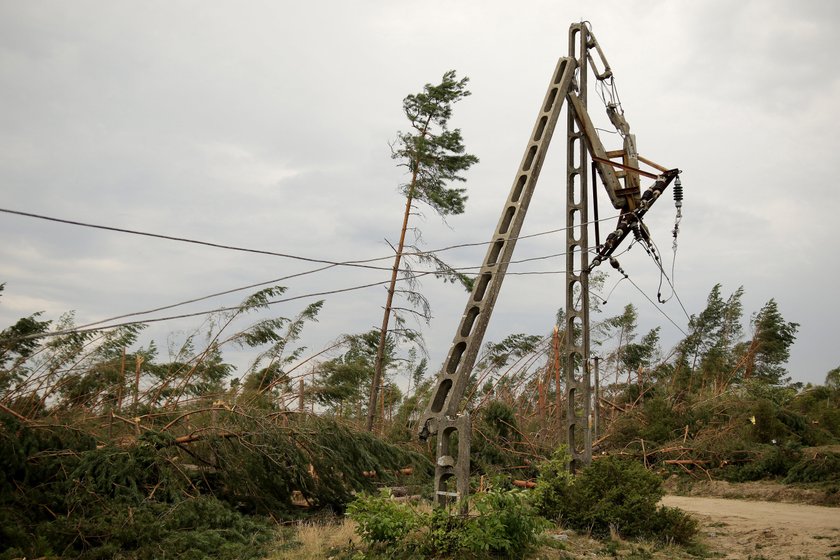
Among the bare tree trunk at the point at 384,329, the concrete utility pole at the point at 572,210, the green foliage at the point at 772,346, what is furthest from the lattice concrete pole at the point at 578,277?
the green foliage at the point at 772,346

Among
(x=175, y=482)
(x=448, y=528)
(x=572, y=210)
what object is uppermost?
(x=572, y=210)

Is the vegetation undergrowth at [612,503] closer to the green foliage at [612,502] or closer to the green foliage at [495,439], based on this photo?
the green foliage at [612,502]

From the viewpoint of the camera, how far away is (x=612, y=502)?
10195mm

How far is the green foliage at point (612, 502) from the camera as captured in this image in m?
9.93

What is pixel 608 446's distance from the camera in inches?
813

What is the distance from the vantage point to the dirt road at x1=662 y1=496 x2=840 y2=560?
927cm

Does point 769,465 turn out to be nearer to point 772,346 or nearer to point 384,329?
point 384,329

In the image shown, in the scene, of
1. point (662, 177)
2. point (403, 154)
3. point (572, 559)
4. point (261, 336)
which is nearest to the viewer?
point (572, 559)

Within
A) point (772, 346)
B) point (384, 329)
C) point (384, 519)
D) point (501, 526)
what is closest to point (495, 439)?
point (384, 329)

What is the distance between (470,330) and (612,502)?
3.92 metres

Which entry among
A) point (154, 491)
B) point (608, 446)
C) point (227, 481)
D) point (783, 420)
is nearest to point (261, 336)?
point (227, 481)

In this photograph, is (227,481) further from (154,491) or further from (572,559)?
(572,559)

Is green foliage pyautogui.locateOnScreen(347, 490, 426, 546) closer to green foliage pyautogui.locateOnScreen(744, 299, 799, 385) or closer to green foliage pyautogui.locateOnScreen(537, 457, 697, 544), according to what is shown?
green foliage pyautogui.locateOnScreen(537, 457, 697, 544)

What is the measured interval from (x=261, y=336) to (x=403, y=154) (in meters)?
6.99
